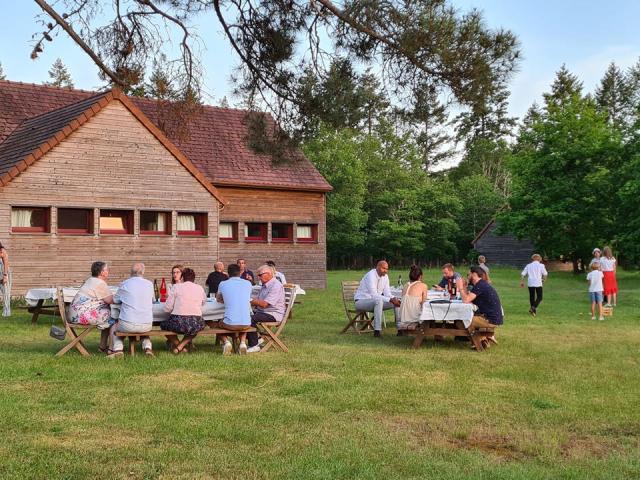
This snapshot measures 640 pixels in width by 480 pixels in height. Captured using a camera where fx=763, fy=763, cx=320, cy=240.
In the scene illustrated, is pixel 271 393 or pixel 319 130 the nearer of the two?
pixel 271 393

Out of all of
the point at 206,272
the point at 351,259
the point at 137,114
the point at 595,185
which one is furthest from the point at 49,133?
the point at 351,259

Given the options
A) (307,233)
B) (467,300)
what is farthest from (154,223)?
(467,300)

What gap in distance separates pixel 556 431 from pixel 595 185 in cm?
4054

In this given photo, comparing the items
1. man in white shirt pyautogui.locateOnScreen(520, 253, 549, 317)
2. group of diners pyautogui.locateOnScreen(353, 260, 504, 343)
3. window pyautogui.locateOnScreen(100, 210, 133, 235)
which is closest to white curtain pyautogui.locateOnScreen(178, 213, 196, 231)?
window pyautogui.locateOnScreen(100, 210, 133, 235)

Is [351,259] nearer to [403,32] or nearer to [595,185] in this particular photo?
[595,185]

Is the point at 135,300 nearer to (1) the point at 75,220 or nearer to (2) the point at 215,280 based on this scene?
(2) the point at 215,280

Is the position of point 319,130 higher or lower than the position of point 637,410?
higher

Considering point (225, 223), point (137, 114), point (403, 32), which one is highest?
point (137, 114)

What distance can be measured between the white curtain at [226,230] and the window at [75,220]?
6.64 metres

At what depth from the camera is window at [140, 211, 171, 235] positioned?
1053 inches

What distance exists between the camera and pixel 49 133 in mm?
24688

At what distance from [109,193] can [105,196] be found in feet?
0.54

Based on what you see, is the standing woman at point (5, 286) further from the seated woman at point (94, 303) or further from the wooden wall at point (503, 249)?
the wooden wall at point (503, 249)

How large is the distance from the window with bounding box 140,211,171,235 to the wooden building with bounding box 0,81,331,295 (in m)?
0.04
